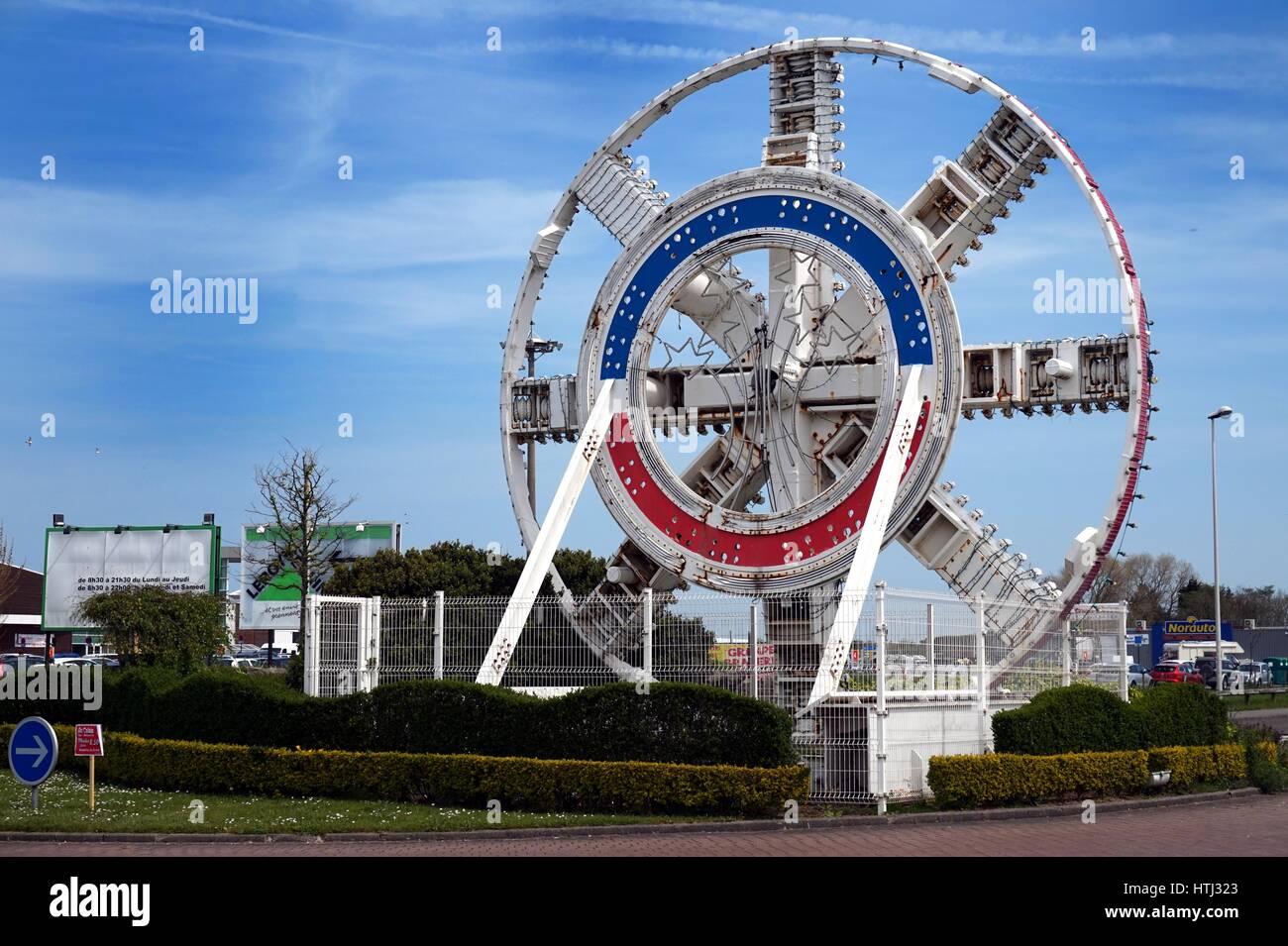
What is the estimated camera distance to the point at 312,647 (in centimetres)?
2358

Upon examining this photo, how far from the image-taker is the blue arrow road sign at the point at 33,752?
57.9 ft

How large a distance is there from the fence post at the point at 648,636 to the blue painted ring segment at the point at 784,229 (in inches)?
245

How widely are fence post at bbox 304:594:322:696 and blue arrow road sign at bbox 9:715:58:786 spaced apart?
5.80m

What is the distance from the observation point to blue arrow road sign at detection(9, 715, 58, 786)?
57.9 ft

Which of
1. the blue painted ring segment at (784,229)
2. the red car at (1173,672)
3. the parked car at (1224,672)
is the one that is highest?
the blue painted ring segment at (784,229)

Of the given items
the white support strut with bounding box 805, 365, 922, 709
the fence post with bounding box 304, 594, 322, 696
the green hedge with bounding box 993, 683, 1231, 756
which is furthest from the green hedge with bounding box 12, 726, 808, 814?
the green hedge with bounding box 993, 683, 1231, 756

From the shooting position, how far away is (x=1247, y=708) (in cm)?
4241

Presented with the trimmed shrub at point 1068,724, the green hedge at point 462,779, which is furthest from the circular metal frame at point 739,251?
the green hedge at point 462,779

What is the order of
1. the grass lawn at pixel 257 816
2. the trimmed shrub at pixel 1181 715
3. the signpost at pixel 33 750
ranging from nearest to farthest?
the signpost at pixel 33 750 < the grass lawn at pixel 257 816 < the trimmed shrub at pixel 1181 715

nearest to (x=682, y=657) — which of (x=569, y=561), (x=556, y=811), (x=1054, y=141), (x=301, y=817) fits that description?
(x=556, y=811)

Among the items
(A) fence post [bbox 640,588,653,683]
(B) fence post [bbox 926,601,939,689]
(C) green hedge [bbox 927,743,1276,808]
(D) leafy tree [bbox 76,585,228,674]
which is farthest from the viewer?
(D) leafy tree [bbox 76,585,228,674]

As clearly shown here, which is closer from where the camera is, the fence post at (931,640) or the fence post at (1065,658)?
the fence post at (931,640)

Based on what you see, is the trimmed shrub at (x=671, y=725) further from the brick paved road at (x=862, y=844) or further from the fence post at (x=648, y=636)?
the brick paved road at (x=862, y=844)

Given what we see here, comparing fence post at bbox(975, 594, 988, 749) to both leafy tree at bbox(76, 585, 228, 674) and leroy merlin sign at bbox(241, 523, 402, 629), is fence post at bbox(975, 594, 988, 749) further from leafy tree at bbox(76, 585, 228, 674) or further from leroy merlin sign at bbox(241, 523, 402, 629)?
leroy merlin sign at bbox(241, 523, 402, 629)
